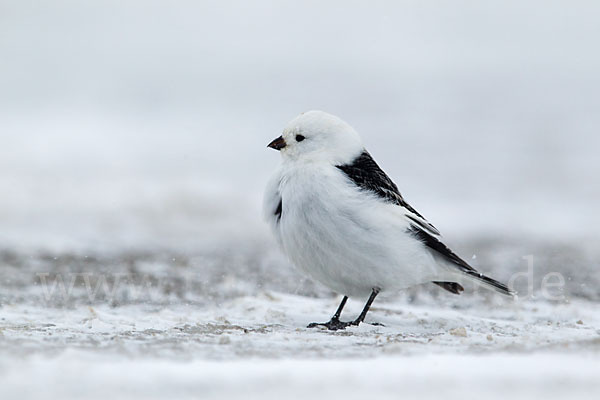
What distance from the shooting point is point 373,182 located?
4441 mm

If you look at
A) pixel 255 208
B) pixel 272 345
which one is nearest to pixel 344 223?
pixel 272 345

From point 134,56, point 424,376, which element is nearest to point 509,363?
point 424,376

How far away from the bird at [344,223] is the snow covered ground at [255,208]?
0.28 metres

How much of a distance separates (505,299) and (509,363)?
2731 mm

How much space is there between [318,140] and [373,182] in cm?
45

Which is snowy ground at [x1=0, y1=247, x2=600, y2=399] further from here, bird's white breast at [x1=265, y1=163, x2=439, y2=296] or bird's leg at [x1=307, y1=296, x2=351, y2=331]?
bird's white breast at [x1=265, y1=163, x2=439, y2=296]

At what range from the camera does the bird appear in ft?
13.8

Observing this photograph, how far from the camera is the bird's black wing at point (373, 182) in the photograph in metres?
4.39

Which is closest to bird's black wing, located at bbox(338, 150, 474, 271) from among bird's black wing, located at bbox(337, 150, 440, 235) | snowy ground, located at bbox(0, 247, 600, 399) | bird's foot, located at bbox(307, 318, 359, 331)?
bird's black wing, located at bbox(337, 150, 440, 235)

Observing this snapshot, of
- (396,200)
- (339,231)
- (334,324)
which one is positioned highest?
(396,200)

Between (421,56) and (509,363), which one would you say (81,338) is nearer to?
(509,363)

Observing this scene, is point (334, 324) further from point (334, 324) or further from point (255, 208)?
point (255, 208)

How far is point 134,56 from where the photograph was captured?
62.0 feet

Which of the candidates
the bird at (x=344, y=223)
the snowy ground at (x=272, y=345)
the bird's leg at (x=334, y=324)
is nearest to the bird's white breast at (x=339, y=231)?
the bird at (x=344, y=223)
